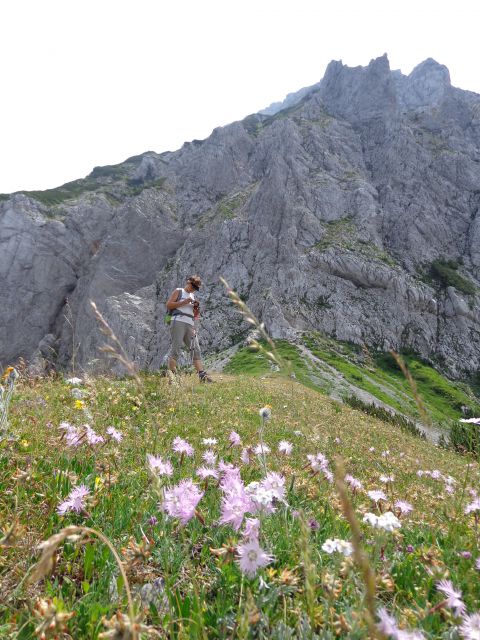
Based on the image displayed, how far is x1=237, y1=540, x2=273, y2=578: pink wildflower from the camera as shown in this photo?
5.68 ft

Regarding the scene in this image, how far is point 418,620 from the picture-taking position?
1.78 meters

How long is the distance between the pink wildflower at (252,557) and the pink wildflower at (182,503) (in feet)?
1.09

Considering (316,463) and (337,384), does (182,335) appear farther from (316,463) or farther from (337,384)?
(337,384)

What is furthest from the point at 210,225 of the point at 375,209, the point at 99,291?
the point at 375,209

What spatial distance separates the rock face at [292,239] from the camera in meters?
78.0

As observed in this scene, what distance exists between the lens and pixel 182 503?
199 cm

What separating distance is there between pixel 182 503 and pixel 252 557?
0.44m

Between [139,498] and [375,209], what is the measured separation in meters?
102

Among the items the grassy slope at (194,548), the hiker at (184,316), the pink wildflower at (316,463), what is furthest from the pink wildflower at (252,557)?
the hiker at (184,316)

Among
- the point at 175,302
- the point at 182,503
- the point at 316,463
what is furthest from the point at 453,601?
the point at 175,302

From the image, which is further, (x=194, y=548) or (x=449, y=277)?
(x=449, y=277)

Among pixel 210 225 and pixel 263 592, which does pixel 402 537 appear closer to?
pixel 263 592

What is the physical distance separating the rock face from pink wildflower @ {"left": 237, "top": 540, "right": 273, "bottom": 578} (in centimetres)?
6451

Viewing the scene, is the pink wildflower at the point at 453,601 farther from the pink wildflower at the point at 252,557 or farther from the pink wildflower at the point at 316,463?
the pink wildflower at the point at 316,463
